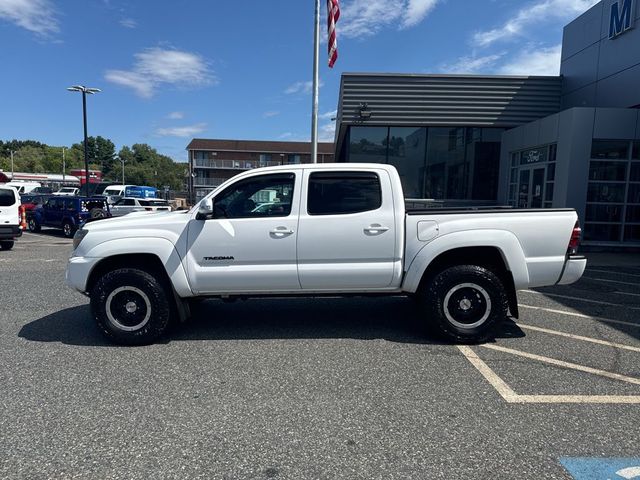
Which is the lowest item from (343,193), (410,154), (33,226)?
(33,226)

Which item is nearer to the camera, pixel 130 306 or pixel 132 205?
pixel 130 306

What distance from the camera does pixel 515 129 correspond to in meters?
15.0

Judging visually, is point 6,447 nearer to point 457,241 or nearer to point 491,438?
point 491,438

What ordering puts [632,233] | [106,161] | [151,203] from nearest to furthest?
[632,233], [151,203], [106,161]

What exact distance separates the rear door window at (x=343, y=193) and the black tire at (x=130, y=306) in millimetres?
1909

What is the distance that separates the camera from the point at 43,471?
2652mm

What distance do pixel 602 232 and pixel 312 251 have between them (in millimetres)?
11577

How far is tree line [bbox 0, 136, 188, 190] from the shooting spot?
119 metres

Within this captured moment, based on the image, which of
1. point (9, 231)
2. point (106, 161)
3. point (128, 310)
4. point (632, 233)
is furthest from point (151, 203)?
point (106, 161)

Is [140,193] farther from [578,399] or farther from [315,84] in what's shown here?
[578,399]

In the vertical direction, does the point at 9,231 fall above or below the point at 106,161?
below

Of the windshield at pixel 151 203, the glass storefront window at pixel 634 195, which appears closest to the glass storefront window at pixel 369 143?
the glass storefront window at pixel 634 195

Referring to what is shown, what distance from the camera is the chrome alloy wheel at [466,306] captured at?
4.81 meters

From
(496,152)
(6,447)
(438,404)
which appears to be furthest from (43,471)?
(496,152)
